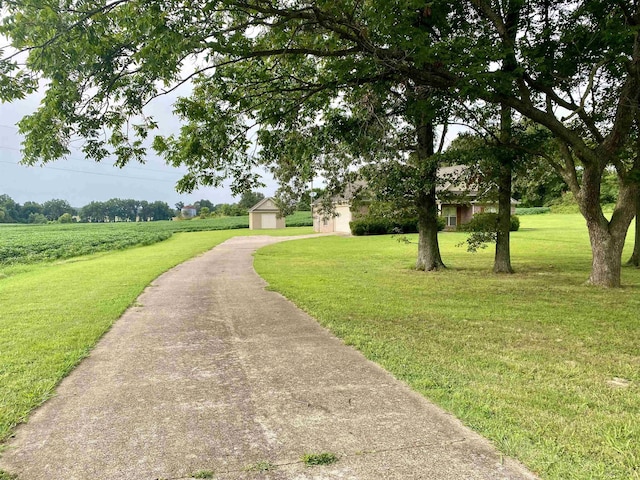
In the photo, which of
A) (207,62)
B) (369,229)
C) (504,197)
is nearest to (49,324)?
(207,62)

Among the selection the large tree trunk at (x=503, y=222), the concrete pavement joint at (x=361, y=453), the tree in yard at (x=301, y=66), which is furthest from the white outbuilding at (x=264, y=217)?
the concrete pavement joint at (x=361, y=453)

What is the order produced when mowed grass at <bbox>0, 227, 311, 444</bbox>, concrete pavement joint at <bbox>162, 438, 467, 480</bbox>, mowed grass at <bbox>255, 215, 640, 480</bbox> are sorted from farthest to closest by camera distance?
1. mowed grass at <bbox>0, 227, 311, 444</bbox>
2. mowed grass at <bbox>255, 215, 640, 480</bbox>
3. concrete pavement joint at <bbox>162, 438, 467, 480</bbox>

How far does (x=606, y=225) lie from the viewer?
10.5 meters

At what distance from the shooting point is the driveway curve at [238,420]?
2.79m

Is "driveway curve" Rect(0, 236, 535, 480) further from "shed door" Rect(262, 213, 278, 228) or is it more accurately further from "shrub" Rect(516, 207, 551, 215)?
"shrub" Rect(516, 207, 551, 215)

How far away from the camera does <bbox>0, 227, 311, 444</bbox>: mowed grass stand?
165 inches

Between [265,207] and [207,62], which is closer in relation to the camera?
[207,62]

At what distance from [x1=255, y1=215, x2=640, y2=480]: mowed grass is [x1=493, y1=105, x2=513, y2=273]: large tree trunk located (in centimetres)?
84

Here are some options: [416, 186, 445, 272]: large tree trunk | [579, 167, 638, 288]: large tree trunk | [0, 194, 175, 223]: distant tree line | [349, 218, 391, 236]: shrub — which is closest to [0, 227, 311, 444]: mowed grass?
[416, 186, 445, 272]: large tree trunk

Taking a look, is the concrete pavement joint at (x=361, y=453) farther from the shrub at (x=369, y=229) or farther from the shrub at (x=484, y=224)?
the shrub at (x=369, y=229)

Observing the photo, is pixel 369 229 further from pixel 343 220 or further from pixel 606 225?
pixel 606 225

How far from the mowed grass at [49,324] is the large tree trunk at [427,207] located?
27.0ft

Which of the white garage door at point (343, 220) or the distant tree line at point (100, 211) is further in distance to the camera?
the distant tree line at point (100, 211)

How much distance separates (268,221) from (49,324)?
182ft
